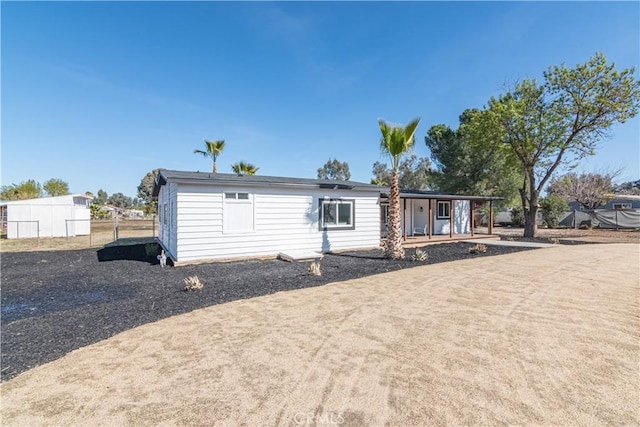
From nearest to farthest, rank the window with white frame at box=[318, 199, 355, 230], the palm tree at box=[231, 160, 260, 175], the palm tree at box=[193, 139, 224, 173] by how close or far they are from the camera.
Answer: the window with white frame at box=[318, 199, 355, 230]
the palm tree at box=[193, 139, 224, 173]
the palm tree at box=[231, 160, 260, 175]

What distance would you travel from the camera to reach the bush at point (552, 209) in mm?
26484

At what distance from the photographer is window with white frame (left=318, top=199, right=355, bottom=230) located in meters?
11.9

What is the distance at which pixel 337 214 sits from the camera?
484 inches

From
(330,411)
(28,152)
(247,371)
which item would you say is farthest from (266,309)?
(28,152)

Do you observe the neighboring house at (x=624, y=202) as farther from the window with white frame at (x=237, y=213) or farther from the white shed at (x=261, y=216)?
the window with white frame at (x=237, y=213)

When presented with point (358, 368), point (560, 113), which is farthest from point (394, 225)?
point (560, 113)

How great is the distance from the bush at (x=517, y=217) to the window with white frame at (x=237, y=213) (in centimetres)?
2787

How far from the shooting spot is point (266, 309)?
513 centimetres

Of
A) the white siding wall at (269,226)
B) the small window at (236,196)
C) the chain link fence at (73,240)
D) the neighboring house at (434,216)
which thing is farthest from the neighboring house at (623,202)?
the chain link fence at (73,240)

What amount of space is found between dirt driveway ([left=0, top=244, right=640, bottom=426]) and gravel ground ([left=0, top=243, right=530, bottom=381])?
49 centimetres

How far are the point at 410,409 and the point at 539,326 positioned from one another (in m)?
3.06

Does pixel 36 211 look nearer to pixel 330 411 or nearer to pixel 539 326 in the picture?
pixel 330 411

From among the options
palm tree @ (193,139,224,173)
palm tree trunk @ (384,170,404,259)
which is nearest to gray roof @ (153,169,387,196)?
palm tree trunk @ (384,170,404,259)

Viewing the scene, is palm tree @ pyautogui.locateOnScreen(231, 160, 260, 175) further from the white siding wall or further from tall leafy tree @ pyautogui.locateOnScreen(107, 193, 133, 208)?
tall leafy tree @ pyautogui.locateOnScreen(107, 193, 133, 208)
